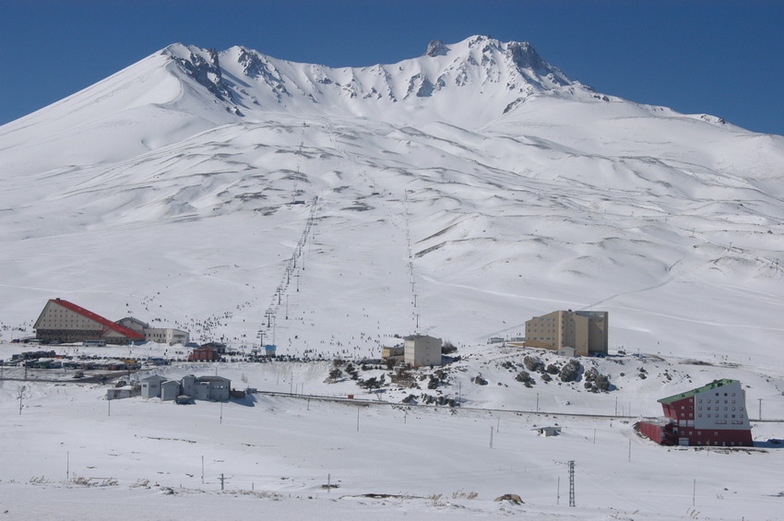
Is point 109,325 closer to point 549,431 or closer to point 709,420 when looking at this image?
point 549,431

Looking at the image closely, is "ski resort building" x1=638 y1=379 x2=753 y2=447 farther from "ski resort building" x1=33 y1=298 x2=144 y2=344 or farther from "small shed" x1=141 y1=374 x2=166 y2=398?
"ski resort building" x1=33 y1=298 x2=144 y2=344

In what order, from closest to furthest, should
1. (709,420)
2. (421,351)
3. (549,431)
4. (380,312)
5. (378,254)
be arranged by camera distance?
(549,431)
(709,420)
(421,351)
(380,312)
(378,254)

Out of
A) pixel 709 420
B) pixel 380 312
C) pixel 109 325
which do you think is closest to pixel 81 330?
pixel 109 325

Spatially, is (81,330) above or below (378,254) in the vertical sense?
below

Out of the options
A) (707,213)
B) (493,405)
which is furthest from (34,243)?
(707,213)

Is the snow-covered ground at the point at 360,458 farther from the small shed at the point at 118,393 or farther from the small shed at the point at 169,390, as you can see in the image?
the small shed at the point at 169,390

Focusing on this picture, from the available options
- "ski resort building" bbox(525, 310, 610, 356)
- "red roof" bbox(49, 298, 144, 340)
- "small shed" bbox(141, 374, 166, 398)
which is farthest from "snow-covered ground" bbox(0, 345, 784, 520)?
"red roof" bbox(49, 298, 144, 340)

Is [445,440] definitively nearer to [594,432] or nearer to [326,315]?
[594,432]
